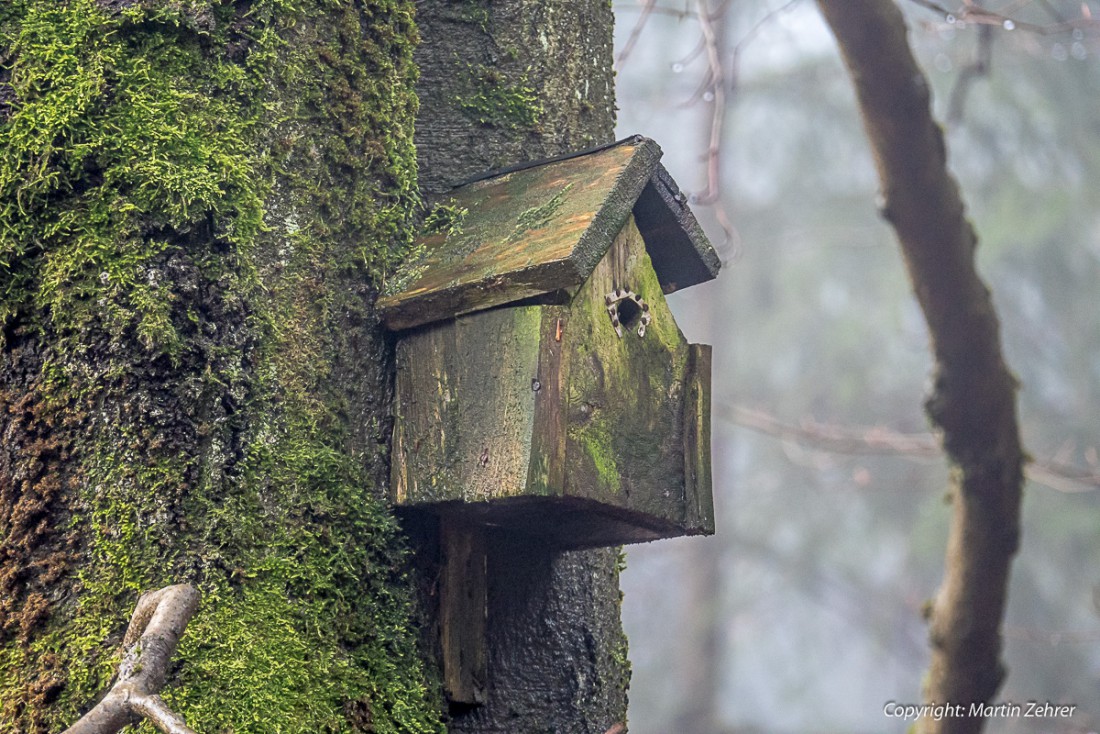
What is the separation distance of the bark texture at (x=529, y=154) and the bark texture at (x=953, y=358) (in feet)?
3.64

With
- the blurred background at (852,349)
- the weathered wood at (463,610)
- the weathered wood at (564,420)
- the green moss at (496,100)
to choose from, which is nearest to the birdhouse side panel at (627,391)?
the weathered wood at (564,420)

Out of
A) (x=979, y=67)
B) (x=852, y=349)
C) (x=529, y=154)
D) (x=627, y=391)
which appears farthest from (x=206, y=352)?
(x=852, y=349)

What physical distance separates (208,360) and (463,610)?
502 millimetres

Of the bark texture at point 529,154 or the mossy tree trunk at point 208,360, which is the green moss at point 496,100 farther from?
the mossy tree trunk at point 208,360

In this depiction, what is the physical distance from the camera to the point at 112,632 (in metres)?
1.20

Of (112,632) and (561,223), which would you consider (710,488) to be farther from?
(112,632)

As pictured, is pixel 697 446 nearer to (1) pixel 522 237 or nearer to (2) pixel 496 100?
(1) pixel 522 237

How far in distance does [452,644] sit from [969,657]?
6.97 ft

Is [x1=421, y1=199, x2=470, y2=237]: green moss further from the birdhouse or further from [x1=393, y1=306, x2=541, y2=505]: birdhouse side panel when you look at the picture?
[x1=393, y1=306, x2=541, y2=505]: birdhouse side panel

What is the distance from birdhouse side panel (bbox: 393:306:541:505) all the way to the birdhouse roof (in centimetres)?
4

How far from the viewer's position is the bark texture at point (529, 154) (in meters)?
1.59

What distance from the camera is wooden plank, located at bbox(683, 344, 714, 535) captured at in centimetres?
154

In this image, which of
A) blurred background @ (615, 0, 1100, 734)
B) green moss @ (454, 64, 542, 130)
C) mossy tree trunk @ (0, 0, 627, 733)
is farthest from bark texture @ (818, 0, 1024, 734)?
blurred background @ (615, 0, 1100, 734)

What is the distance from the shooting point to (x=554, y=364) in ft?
4.39
